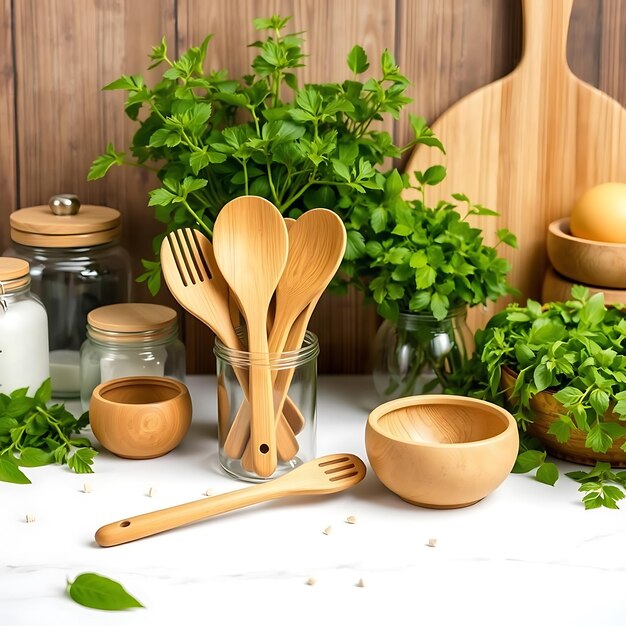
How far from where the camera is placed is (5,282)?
97cm

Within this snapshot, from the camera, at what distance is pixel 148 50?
3.77ft

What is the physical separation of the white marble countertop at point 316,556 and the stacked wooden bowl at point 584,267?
0.90 ft

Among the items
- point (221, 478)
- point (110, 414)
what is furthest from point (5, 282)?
point (221, 478)

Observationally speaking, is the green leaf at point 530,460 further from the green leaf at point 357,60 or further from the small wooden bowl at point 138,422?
the green leaf at point 357,60

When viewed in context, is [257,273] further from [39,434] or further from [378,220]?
[39,434]

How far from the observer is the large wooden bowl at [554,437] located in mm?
898

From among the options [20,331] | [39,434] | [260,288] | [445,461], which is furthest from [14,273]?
[445,461]

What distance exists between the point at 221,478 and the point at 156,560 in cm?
17

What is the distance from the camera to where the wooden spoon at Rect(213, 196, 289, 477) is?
884mm

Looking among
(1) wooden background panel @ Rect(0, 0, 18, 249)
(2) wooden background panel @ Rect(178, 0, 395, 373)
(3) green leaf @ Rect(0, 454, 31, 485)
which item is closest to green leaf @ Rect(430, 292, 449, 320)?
(2) wooden background panel @ Rect(178, 0, 395, 373)

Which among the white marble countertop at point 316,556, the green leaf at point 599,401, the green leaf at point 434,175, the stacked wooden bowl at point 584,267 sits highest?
the green leaf at point 434,175

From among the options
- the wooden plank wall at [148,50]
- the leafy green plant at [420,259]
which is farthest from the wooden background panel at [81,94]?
the leafy green plant at [420,259]

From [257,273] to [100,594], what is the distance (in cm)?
35

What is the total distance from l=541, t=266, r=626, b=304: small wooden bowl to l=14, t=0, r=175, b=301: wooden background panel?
0.50 meters
